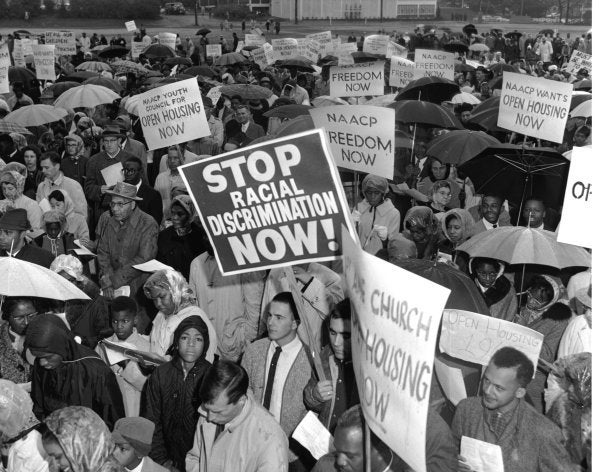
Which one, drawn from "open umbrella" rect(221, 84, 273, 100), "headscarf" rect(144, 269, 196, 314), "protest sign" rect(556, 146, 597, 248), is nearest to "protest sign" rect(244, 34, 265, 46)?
"open umbrella" rect(221, 84, 273, 100)

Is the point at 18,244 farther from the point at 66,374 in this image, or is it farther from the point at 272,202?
the point at 272,202

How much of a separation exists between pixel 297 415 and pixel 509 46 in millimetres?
35311

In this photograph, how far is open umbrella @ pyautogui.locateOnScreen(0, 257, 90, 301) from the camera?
6520 millimetres

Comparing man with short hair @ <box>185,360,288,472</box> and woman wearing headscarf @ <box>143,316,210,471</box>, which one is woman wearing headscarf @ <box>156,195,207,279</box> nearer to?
woman wearing headscarf @ <box>143,316,210,471</box>

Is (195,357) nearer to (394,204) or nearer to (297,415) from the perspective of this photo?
(297,415)

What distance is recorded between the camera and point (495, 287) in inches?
274

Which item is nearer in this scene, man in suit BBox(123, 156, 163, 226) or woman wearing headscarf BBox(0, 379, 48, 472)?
woman wearing headscarf BBox(0, 379, 48, 472)

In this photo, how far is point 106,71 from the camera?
22.9m

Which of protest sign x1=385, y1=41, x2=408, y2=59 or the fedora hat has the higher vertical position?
the fedora hat

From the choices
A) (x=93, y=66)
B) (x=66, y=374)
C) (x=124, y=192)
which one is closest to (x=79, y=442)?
(x=66, y=374)

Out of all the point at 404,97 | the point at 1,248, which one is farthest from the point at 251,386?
the point at 404,97

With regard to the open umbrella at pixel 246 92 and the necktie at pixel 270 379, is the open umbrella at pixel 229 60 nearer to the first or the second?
the open umbrella at pixel 246 92

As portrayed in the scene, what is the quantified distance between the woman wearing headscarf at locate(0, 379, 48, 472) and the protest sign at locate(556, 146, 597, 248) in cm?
313

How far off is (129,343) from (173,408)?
747 millimetres
